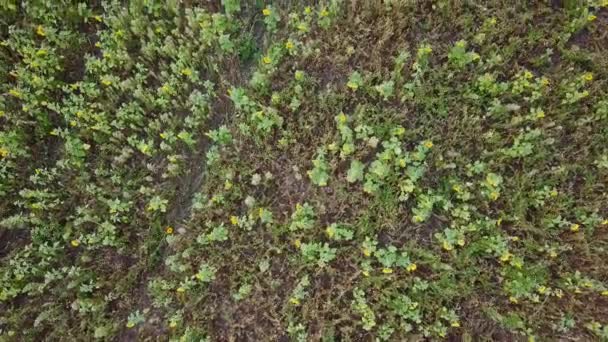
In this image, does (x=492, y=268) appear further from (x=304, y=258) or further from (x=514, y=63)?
(x=514, y=63)

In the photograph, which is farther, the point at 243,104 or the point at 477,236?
the point at 243,104

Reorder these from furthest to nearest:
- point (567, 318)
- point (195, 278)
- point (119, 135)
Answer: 1. point (119, 135)
2. point (195, 278)
3. point (567, 318)

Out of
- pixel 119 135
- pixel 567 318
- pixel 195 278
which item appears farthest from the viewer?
pixel 119 135

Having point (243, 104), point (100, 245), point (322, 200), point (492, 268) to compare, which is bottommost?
point (492, 268)

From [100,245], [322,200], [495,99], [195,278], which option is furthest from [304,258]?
[495,99]

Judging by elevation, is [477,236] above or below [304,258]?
below

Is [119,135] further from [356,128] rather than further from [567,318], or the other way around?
[567,318]
